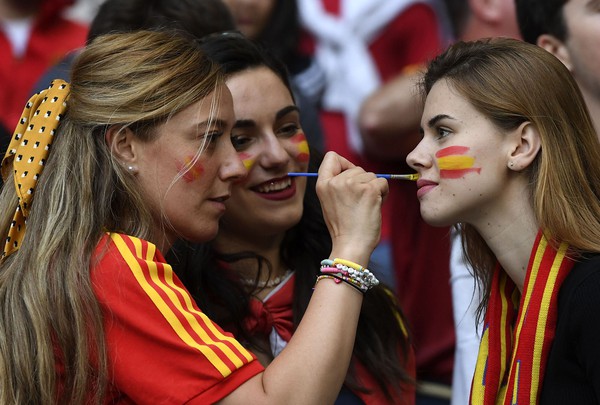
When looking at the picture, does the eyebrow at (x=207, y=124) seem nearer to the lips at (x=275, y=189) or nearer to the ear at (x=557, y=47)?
the lips at (x=275, y=189)

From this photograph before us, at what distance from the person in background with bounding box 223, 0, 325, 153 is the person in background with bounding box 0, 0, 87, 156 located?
0.94 m

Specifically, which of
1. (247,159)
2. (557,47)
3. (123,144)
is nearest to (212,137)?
(123,144)

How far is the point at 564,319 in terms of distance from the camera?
90.9 inches

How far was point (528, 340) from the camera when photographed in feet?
7.75

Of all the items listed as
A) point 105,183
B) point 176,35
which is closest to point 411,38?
point 176,35

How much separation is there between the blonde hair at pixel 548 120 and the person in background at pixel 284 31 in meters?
1.86

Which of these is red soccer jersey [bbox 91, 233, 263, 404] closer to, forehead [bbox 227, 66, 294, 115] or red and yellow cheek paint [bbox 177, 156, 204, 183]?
red and yellow cheek paint [bbox 177, 156, 204, 183]

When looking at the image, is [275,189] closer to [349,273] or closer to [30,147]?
[349,273]

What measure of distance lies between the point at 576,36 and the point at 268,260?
1238mm

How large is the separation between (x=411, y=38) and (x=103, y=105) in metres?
2.49

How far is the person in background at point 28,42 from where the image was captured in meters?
4.78

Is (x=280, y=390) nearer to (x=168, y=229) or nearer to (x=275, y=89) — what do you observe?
(x=168, y=229)

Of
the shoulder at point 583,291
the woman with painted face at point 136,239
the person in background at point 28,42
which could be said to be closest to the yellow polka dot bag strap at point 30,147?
the woman with painted face at point 136,239

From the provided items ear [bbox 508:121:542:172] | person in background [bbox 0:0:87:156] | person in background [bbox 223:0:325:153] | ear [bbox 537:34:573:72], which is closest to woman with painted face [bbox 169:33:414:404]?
ear [bbox 508:121:542:172]
